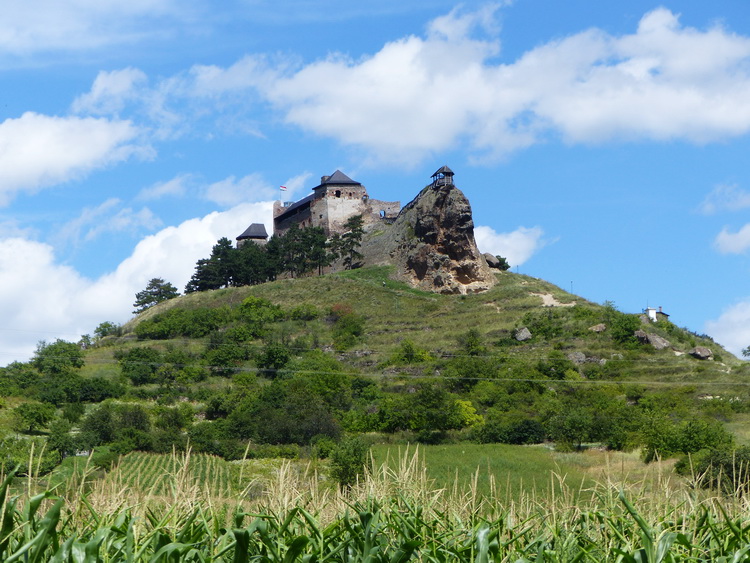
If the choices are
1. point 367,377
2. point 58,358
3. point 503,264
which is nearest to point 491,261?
point 503,264

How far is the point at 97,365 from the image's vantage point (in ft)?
157

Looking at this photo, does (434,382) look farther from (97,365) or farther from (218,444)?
(97,365)

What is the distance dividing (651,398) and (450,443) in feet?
29.2

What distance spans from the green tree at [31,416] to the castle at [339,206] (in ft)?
105

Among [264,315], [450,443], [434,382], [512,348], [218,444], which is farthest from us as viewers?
[264,315]

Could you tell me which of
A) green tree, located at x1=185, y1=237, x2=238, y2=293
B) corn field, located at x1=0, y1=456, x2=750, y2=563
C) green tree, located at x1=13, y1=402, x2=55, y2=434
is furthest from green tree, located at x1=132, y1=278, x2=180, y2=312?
corn field, located at x1=0, y1=456, x2=750, y2=563

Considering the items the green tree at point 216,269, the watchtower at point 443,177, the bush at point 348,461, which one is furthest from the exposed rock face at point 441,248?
the bush at point 348,461

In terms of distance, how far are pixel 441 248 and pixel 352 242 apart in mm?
7933

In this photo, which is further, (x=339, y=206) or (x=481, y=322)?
(x=339, y=206)

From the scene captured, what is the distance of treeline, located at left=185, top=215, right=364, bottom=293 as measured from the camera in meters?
61.9

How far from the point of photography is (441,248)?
5622 centimetres

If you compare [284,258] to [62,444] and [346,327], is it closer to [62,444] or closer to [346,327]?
[346,327]

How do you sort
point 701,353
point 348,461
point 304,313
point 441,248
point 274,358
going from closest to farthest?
1. point 348,461
2. point 701,353
3. point 274,358
4. point 304,313
5. point 441,248

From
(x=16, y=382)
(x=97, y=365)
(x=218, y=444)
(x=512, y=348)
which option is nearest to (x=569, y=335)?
(x=512, y=348)
